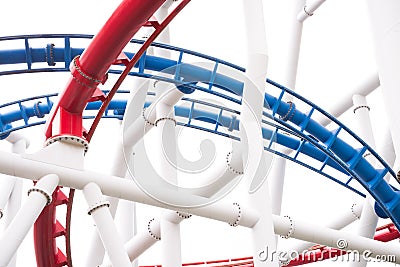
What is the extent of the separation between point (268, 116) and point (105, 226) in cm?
329

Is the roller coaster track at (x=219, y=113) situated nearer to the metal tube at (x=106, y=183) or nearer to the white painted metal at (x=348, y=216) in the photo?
the white painted metal at (x=348, y=216)

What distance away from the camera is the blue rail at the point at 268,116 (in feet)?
23.1

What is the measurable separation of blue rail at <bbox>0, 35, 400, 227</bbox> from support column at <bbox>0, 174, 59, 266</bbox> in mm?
2180

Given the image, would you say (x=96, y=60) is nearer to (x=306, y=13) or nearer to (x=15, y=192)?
(x=15, y=192)

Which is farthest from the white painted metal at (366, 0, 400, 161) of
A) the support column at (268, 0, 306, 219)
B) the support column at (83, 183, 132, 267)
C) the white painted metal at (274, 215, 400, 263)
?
the support column at (268, 0, 306, 219)

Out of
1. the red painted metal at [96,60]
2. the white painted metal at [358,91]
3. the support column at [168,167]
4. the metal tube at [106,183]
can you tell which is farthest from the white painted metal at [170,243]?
the white painted metal at [358,91]

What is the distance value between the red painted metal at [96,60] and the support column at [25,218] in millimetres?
658

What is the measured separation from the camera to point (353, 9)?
1335 centimetres

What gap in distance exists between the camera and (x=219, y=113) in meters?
8.98

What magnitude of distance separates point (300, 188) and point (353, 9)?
4784mm

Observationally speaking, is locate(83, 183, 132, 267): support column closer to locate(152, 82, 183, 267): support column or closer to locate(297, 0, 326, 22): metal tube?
locate(152, 82, 183, 267): support column

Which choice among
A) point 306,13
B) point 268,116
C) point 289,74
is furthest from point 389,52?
point 306,13

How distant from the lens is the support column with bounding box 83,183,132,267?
5188mm

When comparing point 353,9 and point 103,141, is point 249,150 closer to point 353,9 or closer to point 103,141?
point 353,9
